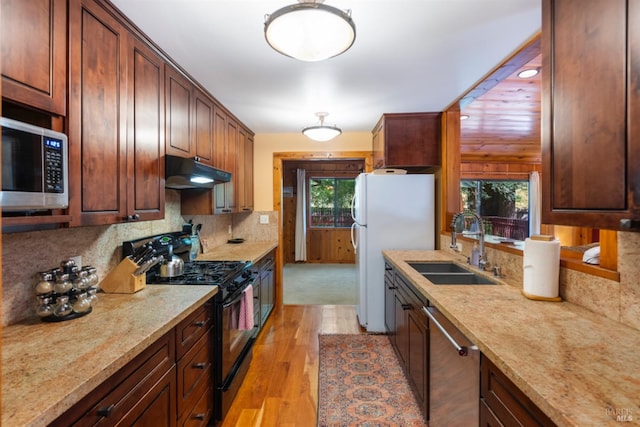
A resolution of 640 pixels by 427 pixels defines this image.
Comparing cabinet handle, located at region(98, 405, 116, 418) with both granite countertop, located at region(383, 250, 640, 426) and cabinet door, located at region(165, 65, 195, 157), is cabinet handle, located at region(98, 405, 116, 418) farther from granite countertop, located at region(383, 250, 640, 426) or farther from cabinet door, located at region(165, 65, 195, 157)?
cabinet door, located at region(165, 65, 195, 157)

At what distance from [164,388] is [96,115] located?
50.7 inches

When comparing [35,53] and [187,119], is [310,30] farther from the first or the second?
[187,119]

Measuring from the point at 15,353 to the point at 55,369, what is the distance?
0.25 metres

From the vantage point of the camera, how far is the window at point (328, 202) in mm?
7578

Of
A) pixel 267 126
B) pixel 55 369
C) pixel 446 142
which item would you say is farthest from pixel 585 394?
pixel 267 126

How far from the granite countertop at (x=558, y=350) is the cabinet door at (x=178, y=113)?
1.93 m

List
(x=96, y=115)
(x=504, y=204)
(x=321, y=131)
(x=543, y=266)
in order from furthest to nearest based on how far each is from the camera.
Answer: (x=504, y=204)
(x=321, y=131)
(x=543, y=266)
(x=96, y=115)

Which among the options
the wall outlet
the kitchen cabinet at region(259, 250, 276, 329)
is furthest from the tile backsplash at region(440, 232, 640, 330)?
the wall outlet

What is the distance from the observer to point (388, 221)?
3.24 meters

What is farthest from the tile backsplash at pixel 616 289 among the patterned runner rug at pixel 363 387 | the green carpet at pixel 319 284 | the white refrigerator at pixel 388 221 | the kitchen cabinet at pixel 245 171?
the green carpet at pixel 319 284

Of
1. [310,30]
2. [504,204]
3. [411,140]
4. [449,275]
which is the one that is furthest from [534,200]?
[310,30]

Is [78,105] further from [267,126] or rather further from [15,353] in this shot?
[267,126]

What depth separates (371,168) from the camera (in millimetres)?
3957

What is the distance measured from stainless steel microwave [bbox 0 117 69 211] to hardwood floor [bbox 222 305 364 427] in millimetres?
1698
